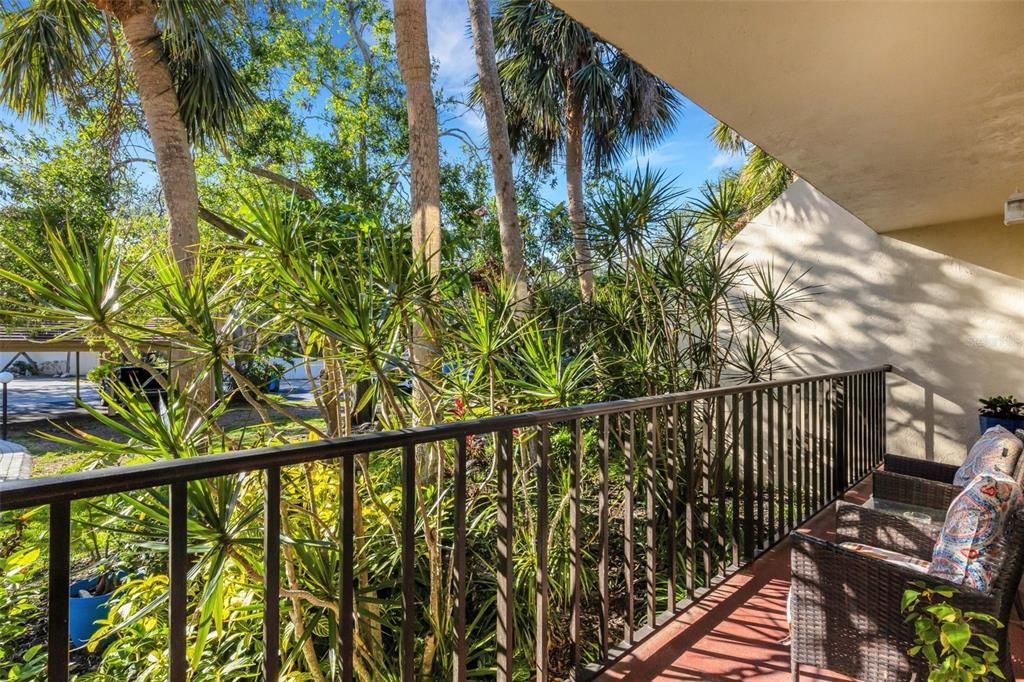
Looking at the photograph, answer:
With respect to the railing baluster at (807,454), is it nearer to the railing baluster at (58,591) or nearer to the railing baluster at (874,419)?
the railing baluster at (874,419)

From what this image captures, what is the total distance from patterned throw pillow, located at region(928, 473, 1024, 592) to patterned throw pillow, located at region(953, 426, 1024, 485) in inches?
26.9

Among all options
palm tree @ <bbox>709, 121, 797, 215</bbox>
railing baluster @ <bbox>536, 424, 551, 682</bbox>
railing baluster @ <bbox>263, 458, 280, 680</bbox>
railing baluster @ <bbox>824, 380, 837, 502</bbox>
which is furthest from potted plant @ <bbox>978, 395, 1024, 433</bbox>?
railing baluster @ <bbox>263, 458, 280, 680</bbox>

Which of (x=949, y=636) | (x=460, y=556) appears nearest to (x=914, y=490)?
(x=949, y=636)

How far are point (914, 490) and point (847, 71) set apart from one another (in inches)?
88.0

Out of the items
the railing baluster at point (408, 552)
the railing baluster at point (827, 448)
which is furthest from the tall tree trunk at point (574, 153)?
the railing baluster at point (408, 552)

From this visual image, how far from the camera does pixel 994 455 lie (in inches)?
90.6

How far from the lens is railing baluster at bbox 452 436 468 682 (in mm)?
1346

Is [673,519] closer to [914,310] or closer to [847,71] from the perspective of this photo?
[847,71]

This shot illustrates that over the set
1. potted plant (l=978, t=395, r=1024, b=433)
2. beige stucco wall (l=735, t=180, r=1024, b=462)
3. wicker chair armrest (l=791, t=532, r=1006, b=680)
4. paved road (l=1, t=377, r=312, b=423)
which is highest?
beige stucco wall (l=735, t=180, r=1024, b=462)

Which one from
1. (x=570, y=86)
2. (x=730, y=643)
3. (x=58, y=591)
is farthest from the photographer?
(x=570, y=86)

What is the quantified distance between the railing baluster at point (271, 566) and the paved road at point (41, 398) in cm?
1071

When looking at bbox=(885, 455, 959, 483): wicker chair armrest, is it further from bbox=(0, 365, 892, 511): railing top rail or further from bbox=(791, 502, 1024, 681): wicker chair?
bbox=(0, 365, 892, 511): railing top rail

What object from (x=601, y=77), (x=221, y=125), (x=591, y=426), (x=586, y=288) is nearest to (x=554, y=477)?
(x=591, y=426)

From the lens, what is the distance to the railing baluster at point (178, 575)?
2.93 feet
